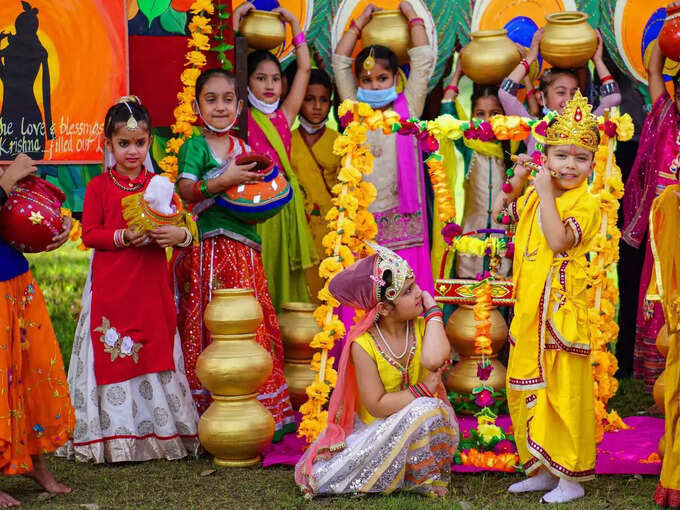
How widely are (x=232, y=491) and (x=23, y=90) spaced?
2.96m

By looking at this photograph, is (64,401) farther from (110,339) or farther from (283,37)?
(283,37)

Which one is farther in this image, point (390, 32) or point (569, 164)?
point (390, 32)

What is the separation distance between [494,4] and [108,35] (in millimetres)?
2939

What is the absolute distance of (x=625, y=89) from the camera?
7895mm

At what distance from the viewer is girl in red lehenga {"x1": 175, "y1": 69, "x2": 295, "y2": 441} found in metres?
6.14

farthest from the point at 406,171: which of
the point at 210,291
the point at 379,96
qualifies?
the point at 210,291

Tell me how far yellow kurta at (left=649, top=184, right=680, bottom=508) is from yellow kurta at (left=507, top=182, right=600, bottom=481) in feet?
0.97

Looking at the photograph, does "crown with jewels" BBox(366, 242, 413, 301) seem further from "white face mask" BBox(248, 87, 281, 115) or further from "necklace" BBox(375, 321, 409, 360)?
"white face mask" BBox(248, 87, 281, 115)

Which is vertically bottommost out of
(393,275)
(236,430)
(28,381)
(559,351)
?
(236,430)

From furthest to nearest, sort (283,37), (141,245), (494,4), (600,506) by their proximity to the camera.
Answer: (494,4) < (283,37) < (141,245) < (600,506)

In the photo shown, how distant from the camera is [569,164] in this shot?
488 centimetres

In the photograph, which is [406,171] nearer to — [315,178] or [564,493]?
[315,178]

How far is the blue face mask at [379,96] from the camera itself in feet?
23.7

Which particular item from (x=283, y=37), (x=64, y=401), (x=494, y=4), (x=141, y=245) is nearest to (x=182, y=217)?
(x=141, y=245)
